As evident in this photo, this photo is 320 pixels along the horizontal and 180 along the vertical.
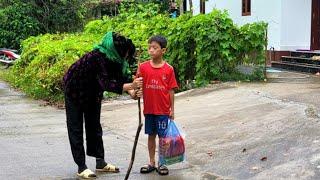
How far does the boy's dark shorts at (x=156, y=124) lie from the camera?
6047 mm

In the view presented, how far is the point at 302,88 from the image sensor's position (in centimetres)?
1114

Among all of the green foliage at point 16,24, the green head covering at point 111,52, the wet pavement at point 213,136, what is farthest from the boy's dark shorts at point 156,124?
the green foliage at point 16,24

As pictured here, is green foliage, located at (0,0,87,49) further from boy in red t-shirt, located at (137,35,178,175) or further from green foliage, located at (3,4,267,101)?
boy in red t-shirt, located at (137,35,178,175)

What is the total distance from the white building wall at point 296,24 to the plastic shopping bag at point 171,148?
438 inches

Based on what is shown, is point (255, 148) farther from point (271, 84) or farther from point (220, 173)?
point (271, 84)

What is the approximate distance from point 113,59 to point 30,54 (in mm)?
11505

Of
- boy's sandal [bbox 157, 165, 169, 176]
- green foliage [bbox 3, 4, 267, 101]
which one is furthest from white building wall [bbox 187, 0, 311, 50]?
boy's sandal [bbox 157, 165, 169, 176]

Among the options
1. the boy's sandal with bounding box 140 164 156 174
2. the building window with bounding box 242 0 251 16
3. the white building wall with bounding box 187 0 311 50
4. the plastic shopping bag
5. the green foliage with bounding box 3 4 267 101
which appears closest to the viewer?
the plastic shopping bag

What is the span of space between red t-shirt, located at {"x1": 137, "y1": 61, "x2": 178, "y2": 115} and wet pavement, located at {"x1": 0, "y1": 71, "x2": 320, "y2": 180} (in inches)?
31.3

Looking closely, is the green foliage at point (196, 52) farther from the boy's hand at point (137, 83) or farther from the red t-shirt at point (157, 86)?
the boy's hand at point (137, 83)

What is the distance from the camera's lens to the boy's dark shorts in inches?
238

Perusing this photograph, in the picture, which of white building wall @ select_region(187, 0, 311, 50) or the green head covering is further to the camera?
white building wall @ select_region(187, 0, 311, 50)

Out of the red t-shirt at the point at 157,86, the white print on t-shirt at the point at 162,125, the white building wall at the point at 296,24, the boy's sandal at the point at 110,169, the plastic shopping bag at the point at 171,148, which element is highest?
the white building wall at the point at 296,24

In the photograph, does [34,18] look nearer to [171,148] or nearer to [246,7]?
[246,7]
